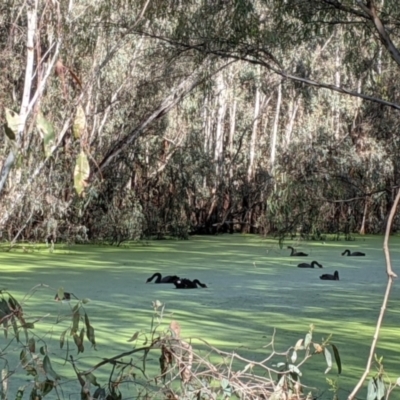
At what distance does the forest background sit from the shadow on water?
0.52 metres

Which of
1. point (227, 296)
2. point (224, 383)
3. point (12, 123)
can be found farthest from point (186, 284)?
point (12, 123)

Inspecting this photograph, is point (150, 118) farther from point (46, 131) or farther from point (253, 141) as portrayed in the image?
point (46, 131)

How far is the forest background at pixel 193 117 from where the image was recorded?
23.7 feet

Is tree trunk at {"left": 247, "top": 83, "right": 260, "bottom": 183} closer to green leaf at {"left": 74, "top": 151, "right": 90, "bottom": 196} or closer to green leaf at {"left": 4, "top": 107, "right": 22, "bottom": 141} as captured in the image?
green leaf at {"left": 4, "top": 107, "right": 22, "bottom": 141}

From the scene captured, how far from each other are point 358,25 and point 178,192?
806 centimetres

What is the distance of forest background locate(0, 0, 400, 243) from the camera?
724 centimetres

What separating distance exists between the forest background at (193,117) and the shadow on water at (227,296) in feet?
1.70

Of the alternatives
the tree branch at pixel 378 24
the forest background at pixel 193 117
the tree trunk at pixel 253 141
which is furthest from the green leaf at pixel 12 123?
the tree trunk at pixel 253 141

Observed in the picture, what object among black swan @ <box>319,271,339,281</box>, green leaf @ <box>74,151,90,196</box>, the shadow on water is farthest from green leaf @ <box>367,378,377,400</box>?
black swan @ <box>319,271,339,281</box>

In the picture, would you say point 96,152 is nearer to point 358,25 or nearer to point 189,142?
point 189,142

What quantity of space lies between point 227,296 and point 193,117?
939 centimetres

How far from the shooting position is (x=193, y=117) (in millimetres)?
16609

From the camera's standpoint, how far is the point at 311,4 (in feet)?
23.3

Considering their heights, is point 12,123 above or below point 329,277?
above
